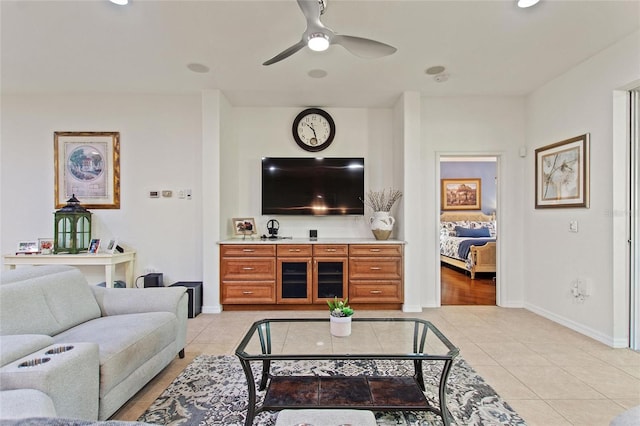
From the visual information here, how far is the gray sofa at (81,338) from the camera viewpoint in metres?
1.36

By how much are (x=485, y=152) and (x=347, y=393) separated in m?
3.66

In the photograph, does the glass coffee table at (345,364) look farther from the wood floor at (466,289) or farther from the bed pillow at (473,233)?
the bed pillow at (473,233)

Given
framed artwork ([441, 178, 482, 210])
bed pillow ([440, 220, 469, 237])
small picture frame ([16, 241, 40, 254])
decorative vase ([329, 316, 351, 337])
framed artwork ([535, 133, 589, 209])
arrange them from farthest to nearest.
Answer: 1. framed artwork ([441, 178, 482, 210])
2. bed pillow ([440, 220, 469, 237])
3. small picture frame ([16, 241, 40, 254])
4. framed artwork ([535, 133, 589, 209])
5. decorative vase ([329, 316, 351, 337])

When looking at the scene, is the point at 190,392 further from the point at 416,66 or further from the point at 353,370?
the point at 416,66

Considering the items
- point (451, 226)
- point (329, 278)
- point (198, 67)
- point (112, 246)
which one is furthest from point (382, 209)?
point (451, 226)

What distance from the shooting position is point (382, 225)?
161 inches

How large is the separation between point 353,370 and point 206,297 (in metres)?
2.25

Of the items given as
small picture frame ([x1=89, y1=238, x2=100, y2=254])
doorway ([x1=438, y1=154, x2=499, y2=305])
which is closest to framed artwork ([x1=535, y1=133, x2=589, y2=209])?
doorway ([x1=438, y1=154, x2=499, y2=305])

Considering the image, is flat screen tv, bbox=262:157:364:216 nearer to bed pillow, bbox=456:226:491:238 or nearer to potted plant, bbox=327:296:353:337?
potted plant, bbox=327:296:353:337

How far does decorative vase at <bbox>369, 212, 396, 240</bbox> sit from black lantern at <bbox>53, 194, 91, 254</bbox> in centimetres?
360

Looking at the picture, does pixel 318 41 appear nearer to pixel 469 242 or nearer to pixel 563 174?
pixel 563 174

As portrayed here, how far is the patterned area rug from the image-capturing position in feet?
5.93

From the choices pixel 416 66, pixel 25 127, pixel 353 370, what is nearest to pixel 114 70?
pixel 25 127

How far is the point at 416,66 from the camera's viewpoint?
329 centimetres
